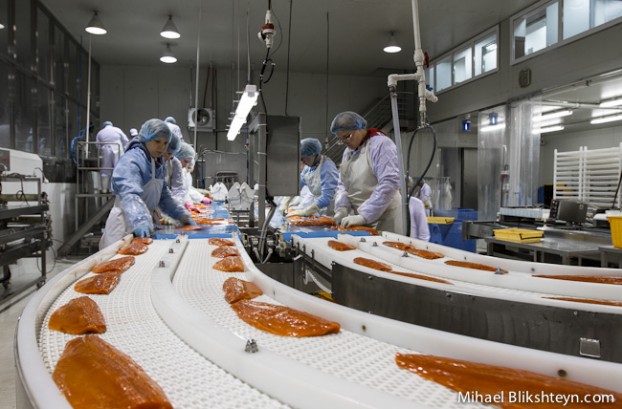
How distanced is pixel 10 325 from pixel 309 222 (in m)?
2.99

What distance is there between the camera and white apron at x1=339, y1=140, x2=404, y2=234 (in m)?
3.92

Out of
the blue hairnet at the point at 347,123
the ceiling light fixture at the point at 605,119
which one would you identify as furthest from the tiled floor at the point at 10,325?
the ceiling light fixture at the point at 605,119

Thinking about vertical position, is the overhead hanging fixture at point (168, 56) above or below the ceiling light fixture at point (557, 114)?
above

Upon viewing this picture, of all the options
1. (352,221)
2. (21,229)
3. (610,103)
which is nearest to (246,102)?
(352,221)

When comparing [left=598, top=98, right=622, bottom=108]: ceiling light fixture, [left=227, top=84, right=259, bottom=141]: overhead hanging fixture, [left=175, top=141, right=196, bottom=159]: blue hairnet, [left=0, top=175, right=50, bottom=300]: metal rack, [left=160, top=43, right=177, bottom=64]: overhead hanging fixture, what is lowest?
[left=0, top=175, right=50, bottom=300]: metal rack

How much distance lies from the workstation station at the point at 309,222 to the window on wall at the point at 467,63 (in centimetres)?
6

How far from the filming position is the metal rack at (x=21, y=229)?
4164mm

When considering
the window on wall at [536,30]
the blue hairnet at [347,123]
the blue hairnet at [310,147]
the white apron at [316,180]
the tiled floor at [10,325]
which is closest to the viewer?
the tiled floor at [10,325]

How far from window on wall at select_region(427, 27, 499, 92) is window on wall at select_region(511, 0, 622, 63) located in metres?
0.59

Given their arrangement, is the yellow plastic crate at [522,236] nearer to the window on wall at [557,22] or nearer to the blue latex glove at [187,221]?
the blue latex glove at [187,221]

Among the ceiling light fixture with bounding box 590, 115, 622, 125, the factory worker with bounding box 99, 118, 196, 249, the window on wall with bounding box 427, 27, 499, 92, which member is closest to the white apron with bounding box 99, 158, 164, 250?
the factory worker with bounding box 99, 118, 196, 249

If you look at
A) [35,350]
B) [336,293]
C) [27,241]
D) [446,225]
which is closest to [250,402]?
[35,350]

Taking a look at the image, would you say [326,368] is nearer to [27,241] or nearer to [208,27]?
[27,241]

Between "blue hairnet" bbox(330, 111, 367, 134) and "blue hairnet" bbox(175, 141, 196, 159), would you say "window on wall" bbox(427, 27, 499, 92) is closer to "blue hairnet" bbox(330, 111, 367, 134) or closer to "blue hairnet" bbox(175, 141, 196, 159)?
"blue hairnet" bbox(330, 111, 367, 134)
